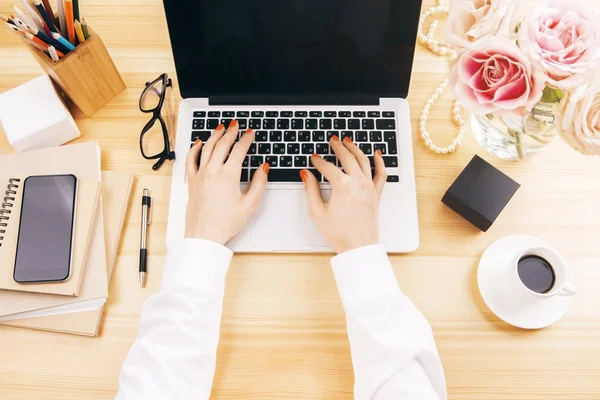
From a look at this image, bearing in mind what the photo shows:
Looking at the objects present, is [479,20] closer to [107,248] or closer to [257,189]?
[257,189]

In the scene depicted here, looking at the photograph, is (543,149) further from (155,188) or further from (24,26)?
(24,26)

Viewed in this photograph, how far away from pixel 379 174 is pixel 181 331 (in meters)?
0.40

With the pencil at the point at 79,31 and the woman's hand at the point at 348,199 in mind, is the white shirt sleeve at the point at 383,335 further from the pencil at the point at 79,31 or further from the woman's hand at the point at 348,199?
the pencil at the point at 79,31

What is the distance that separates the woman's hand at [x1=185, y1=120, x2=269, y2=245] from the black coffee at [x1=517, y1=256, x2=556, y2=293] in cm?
42

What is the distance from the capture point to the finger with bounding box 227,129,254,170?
78cm

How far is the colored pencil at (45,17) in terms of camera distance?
0.73 meters

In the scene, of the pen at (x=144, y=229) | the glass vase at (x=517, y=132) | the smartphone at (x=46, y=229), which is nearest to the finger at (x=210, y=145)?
the pen at (x=144, y=229)

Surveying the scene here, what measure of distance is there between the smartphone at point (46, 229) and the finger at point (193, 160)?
188mm

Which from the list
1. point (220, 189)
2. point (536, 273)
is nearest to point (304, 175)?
point (220, 189)

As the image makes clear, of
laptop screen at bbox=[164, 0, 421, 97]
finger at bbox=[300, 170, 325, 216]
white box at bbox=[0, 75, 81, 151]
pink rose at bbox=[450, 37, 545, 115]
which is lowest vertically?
finger at bbox=[300, 170, 325, 216]

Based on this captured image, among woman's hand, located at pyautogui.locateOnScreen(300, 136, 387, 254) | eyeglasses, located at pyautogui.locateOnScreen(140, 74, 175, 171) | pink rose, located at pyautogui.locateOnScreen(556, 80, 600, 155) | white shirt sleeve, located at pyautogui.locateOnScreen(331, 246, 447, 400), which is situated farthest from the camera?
eyeglasses, located at pyautogui.locateOnScreen(140, 74, 175, 171)

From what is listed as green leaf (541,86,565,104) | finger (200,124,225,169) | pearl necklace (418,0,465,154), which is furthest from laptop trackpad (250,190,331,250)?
green leaf (541,86,565,104)

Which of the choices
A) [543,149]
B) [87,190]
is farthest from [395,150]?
[87,190]

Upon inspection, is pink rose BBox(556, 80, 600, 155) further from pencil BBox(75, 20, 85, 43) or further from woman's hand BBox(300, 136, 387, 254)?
pencil BBox(75, 20, 85, 43)
